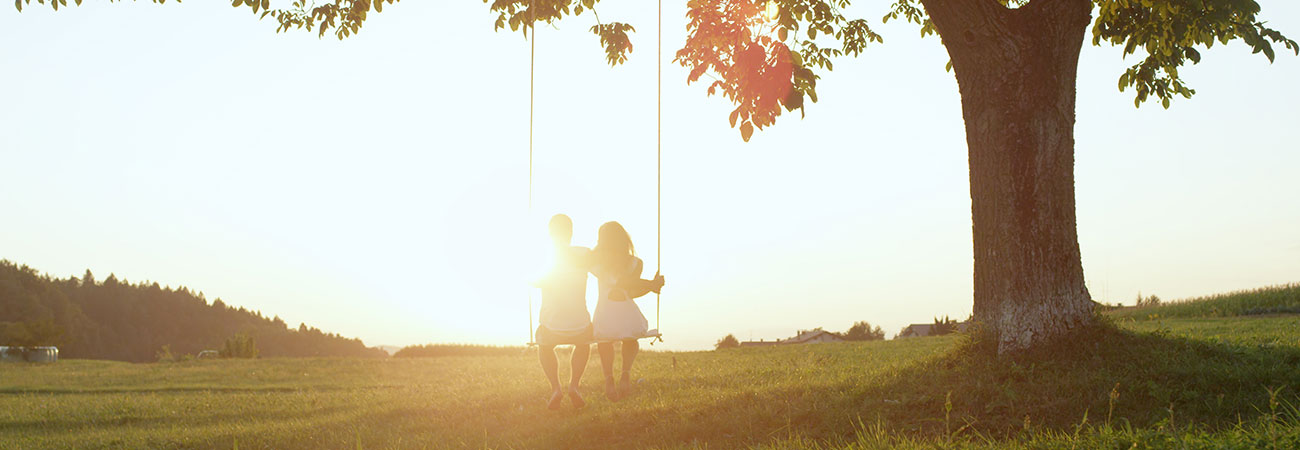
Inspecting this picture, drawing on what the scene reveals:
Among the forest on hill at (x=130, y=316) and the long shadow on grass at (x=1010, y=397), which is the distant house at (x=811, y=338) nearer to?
the long shadow on grass at (x=1010, y=397)

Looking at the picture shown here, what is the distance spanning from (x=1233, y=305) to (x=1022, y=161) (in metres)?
17.4

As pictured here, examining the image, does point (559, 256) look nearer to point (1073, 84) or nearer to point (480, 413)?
point (480, 413)

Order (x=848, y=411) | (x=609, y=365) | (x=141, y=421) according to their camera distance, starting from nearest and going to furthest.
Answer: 1. (x=848, y=411)
2. (x=609, y=365)
3. (x=141, y=421)

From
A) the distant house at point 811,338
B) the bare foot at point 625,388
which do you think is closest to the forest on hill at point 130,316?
the distant house at point 811,338

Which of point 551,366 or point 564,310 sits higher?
point 564,310

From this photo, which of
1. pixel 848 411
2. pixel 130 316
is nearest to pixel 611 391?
pixel 848 411

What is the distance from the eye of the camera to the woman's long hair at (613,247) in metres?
10.2

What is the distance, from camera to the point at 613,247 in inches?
405

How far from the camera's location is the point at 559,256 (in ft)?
33.7

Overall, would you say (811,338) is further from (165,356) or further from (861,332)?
(165,356)

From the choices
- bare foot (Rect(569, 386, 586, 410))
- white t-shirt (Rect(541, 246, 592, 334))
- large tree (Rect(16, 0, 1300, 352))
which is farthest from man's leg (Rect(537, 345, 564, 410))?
large tree (Rect(16, 0, 1300, 352))

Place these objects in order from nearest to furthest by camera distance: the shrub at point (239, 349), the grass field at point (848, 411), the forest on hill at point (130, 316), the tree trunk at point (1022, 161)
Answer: the grass field at point (848, 411) → the tree trunk at point (1022, 161) → the shrub at point (239, 349) → the forest on hill at point (130, 316)

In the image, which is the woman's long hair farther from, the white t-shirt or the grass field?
the grass field

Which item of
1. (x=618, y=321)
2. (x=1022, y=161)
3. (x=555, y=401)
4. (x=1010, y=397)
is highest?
(x=1022, y=161)
